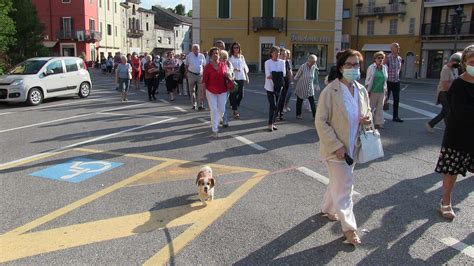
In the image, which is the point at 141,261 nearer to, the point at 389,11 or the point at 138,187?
the point at 138,187

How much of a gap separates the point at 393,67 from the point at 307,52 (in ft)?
113

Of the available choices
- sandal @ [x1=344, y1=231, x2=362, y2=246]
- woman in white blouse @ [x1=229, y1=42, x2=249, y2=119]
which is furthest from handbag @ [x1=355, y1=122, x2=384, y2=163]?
woman in white blouse @ [x1=229, y1=42, x2=249, y2=119]

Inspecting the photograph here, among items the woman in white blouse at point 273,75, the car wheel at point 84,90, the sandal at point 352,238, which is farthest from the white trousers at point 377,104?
the car wheel at point 84,90

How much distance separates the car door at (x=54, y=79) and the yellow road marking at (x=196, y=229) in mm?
12674

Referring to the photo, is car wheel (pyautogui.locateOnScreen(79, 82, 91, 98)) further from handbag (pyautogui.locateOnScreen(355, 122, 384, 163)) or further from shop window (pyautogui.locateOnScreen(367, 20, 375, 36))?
shop window (pyautogui.locateOnScreen(367, 20, 375, 36))

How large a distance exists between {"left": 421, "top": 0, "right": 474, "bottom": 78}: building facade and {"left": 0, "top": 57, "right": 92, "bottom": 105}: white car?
37214 millimetres

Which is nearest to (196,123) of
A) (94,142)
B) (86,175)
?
(94,142)

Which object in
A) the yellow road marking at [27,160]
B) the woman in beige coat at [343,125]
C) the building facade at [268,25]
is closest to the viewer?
the woman in beige coat at [343,125]

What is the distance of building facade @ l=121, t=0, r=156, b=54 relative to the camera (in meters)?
70.4

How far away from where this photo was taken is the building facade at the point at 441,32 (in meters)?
43.3

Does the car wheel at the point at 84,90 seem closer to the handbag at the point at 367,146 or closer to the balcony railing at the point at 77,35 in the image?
the handbag at the point at 367,146

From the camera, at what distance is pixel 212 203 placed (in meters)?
5.32

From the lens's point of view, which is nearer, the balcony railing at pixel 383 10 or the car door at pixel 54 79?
the car door at pixel 54 79

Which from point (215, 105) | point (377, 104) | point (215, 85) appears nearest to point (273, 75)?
point (215, 85)
